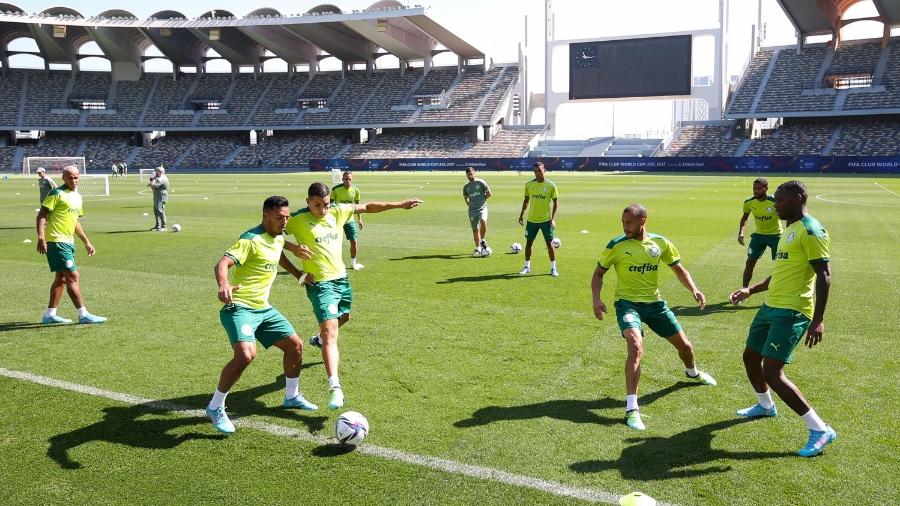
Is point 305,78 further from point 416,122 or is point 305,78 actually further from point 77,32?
point 77,32

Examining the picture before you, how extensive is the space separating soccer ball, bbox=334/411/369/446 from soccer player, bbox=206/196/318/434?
99 cm

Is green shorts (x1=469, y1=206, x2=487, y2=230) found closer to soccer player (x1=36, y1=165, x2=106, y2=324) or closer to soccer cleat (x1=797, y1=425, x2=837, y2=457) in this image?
soccer player (x1=36, y1=165, x2=106, y2=324)

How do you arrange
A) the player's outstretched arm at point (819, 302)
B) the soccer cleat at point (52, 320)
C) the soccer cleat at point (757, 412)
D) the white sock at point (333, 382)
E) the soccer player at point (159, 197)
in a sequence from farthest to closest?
the soccer player at point (159, 197), the soccer cleat at point (52, 320), the white sock at point (333, 382), the soccer cleat at point (757, 412), the player's outstretched arm at point (819, 302)

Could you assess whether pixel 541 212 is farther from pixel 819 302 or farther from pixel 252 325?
pixel 252 325

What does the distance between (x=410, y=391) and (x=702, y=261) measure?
1024cm

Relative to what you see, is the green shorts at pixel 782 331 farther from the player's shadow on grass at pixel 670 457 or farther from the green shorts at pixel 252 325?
the green shorts at pixel 252 325

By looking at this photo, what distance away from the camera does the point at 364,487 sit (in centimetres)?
500

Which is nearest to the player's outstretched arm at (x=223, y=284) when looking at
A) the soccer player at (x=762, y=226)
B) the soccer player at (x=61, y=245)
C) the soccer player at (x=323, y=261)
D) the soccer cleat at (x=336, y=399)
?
the soccer player at (x=323, y=261)

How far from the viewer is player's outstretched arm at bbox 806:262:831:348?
5391 millimetres

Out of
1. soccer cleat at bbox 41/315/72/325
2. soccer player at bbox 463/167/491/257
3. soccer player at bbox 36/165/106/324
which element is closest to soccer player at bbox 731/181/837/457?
soccer player at bbox 36/165/106/324

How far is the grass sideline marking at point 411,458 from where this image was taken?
490 cm

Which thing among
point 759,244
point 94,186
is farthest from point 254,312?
point 94,186

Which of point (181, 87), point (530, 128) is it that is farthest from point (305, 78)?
point (530, 128)

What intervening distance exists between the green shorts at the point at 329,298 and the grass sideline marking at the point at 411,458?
1.29m
